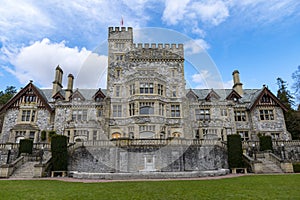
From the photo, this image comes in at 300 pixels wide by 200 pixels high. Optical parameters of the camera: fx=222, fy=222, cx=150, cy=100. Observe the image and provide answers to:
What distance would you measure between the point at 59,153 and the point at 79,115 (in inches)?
403

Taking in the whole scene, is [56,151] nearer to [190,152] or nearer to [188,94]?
[190,152]

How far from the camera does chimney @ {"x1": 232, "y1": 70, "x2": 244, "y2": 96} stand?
31589 millimetres

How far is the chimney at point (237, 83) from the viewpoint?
1244 inches

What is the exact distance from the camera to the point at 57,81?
3147 centimetres

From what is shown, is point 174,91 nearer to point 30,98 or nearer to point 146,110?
point 146,110

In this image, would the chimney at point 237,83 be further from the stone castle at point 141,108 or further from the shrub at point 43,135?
the shrub at point 43,135

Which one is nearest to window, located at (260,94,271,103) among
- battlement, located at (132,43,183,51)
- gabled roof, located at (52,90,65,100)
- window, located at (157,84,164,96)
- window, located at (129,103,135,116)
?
battlement, located at (132,43,183,51)

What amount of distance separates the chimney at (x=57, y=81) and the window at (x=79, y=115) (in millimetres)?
5780

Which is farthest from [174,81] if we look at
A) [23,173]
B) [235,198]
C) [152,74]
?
[235,198]

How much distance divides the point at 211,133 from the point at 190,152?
8294 millimetres

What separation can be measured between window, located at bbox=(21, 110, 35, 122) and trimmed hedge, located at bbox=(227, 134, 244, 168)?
2321cm

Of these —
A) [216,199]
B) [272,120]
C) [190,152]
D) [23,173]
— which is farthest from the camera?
[272,120]

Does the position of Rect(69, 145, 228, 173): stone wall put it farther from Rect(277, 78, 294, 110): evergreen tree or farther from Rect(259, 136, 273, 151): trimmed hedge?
Rect(277, 78, 294, 110): evergreen tree

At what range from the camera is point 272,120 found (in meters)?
27.8
